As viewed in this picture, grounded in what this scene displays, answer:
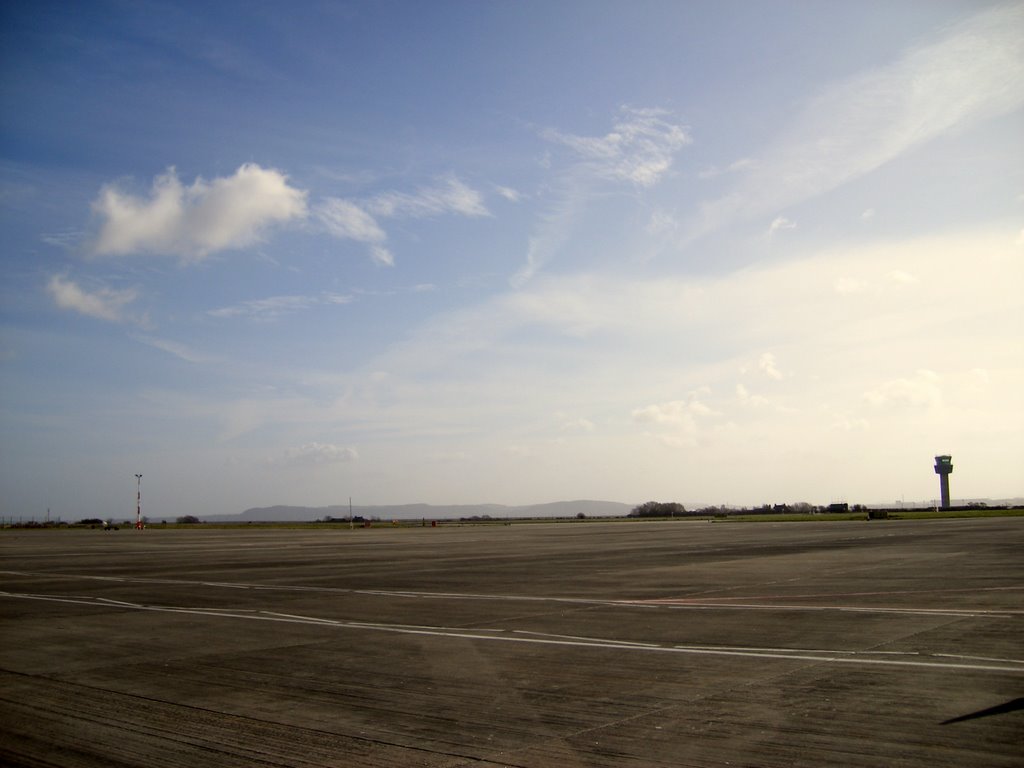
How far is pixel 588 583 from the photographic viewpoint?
67.8 ft

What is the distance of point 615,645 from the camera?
11.4 metres

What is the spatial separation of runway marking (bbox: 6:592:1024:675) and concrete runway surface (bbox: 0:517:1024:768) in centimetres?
6

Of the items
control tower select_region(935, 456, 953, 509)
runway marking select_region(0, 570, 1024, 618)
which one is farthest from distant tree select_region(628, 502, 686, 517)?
runway marking select_region(0, 570, 1024, 618)

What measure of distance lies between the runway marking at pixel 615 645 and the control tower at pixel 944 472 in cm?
14485

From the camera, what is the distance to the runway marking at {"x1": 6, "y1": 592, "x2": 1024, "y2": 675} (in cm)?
940

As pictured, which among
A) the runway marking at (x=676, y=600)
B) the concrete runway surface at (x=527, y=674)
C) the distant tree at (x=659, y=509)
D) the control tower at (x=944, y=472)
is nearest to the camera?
the concrete runway surface at (x=527, y=674)

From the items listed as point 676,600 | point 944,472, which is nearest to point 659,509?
point 944,472

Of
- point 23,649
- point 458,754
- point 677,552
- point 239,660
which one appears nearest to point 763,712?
point 458,754

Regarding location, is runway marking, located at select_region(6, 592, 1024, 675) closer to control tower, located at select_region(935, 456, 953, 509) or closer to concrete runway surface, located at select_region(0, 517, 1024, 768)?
concrete runway surface, located at select_region(0, 517, 1024, 768)

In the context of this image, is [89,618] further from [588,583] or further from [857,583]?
[857,583]

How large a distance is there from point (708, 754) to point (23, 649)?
424 inches

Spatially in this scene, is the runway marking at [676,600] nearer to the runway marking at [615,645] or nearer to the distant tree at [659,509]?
the runway marking at [615,645]

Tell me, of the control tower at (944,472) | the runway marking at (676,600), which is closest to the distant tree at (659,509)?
the control tower at (944,472)

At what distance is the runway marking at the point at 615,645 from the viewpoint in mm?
9405
